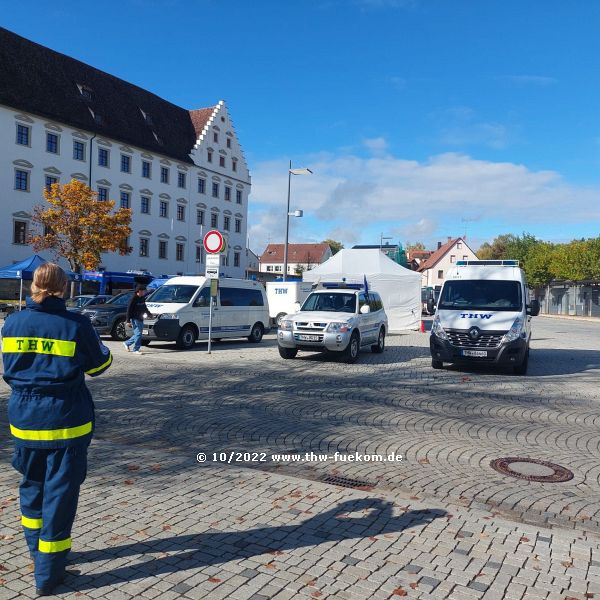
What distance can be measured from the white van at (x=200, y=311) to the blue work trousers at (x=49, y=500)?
1309cm

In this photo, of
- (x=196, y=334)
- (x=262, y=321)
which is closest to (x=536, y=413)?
(x=196, y=334)

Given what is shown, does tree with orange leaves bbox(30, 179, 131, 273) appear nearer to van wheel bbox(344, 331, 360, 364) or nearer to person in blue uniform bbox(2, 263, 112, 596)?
van wheel bbox(344, 331, 360, 364)

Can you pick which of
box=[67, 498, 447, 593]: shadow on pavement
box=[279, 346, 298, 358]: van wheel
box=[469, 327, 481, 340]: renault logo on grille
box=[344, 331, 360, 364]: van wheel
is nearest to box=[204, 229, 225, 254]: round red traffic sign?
box=[279, 346, 298, 358]: van wheel

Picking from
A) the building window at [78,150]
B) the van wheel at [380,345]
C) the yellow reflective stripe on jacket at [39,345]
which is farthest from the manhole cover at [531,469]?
the building window at [78,150]

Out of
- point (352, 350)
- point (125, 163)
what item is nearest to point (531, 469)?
point (352, 350)

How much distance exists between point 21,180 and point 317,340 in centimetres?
3452

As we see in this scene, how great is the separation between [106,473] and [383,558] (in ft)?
9.20

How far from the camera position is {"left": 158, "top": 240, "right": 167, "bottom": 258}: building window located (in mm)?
53375

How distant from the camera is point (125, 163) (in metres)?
50.3

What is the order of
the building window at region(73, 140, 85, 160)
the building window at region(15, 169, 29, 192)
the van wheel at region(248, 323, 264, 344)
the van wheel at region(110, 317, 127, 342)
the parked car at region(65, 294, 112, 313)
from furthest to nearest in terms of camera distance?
the building window at region(73, 140, 85, 160), the building window at region(15, 169, 29, 192), the parked car at region(65, 294, 112, 313), the van wheel at region(248, 323, 264, 344), the van wheel at region(110, 317, 127, 342)

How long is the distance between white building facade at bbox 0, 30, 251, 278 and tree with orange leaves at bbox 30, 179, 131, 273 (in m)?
4.98

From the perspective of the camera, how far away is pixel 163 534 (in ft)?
13.9

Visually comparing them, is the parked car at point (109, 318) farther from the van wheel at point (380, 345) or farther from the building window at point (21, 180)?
the building window at point (21, 180)

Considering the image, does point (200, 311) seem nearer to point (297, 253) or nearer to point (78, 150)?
point (78, 150)
